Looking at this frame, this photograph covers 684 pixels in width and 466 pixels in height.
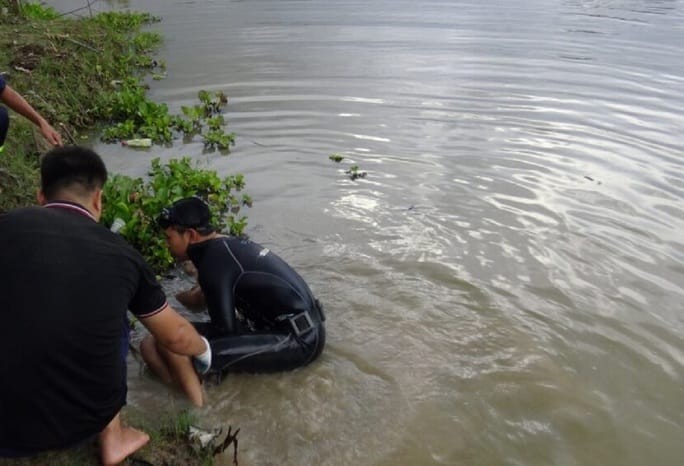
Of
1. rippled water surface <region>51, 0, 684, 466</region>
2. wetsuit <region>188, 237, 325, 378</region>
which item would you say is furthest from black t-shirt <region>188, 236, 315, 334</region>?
rippled water surface <region>51, 0, 684, 466</region>

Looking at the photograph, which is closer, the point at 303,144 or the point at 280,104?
the point at 303,144

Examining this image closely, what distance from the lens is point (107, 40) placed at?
1412cm

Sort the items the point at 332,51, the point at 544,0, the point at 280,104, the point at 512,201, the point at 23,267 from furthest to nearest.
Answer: the point at 544,0 < the point at 332,51 < the point at 280,104 < the point at 512,201 < the point at 23,267

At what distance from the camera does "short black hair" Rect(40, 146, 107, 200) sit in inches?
120

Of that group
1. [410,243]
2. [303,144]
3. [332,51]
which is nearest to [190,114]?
[303,144]

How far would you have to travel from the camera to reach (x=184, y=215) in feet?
14.9

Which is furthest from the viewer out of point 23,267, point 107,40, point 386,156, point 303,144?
point 107,40

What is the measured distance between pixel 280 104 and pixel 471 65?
19.9 feet

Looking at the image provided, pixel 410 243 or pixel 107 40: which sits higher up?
pixel 107 40

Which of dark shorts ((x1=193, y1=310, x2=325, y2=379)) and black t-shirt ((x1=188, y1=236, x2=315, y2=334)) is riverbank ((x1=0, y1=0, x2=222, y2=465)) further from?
black t-shirt ((x1=188, y1=236, x2=315, y2=334))

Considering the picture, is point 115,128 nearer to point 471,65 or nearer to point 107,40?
point 107,40

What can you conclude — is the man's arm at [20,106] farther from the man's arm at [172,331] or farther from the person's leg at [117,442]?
the person's leg at [117,442]

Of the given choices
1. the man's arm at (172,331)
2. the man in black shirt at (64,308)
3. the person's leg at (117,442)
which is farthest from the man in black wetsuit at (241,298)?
the man in black shirt at (64,308)

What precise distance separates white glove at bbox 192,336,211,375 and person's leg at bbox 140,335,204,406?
0.08 m
